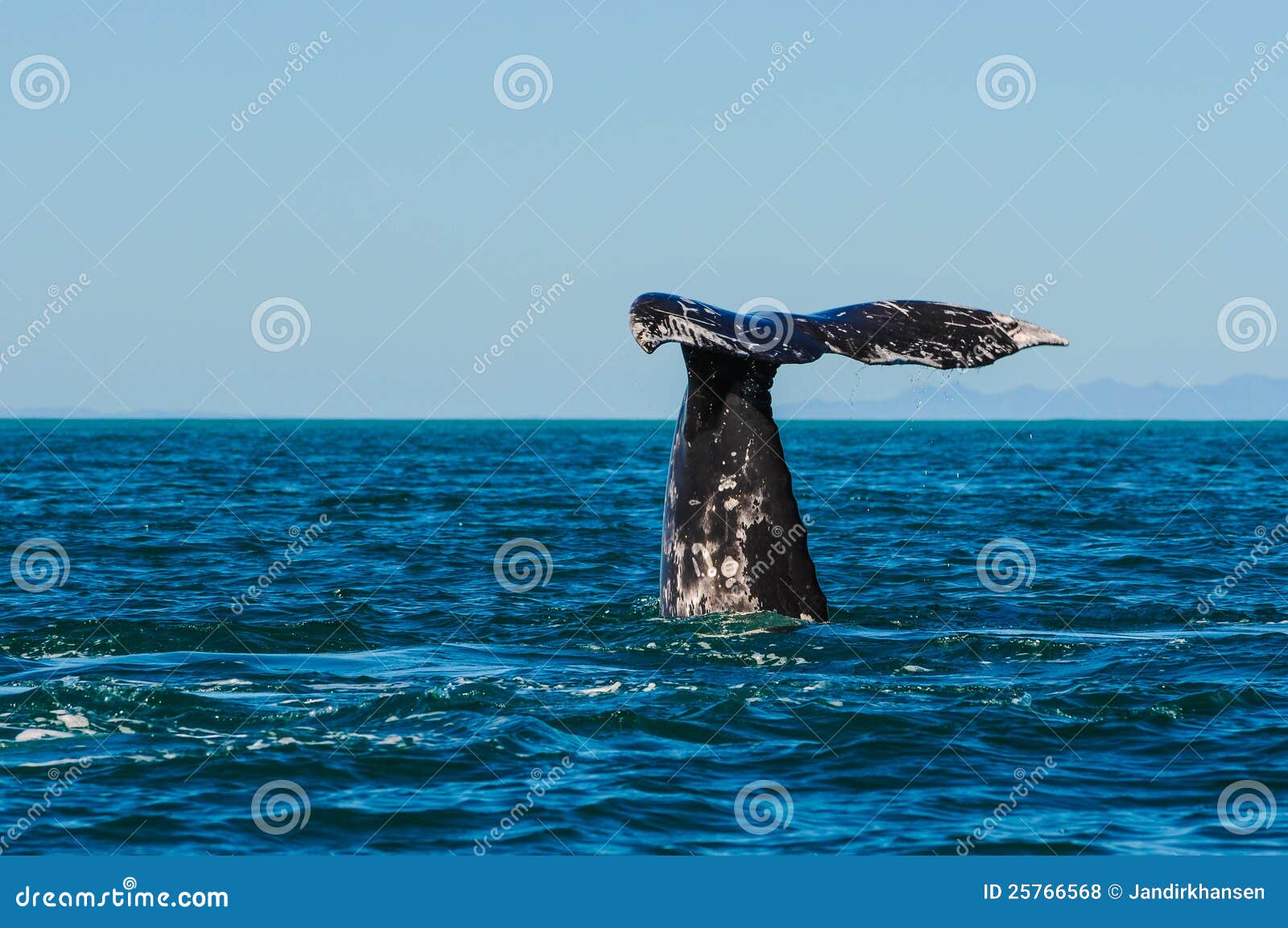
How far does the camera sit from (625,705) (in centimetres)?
1067

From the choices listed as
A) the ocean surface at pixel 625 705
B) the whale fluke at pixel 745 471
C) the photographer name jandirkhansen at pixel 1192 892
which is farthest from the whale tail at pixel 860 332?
the photographer name jandirkhansen at pixel 1192 892

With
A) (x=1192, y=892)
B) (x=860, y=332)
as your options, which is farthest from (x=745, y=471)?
Answer: (x=1192, y=892)

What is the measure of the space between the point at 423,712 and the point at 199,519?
2012 centimetres

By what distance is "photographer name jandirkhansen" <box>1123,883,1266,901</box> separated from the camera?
288 inches

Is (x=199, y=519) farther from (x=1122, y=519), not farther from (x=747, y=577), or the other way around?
(x=747, y=577)

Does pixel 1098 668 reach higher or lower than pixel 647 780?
higher

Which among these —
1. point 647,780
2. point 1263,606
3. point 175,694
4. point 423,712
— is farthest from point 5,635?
point 1263,606

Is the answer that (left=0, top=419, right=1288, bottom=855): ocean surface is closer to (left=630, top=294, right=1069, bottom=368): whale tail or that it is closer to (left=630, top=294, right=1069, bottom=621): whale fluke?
(left=630, top=294, right=1069, bottom=621): whale fluke

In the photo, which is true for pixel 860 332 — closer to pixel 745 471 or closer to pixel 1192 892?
pixel 745 471

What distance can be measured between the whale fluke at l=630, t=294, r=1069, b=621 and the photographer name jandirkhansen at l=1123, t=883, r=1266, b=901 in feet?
15.6

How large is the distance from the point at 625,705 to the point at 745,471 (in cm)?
222

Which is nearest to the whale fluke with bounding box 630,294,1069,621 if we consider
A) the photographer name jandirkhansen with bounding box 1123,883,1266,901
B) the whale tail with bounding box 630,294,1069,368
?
the whale tail with bounding box 630,294,1069,368

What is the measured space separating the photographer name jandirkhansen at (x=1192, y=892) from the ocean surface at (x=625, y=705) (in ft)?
1.53

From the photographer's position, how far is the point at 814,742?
9773 millimetres
